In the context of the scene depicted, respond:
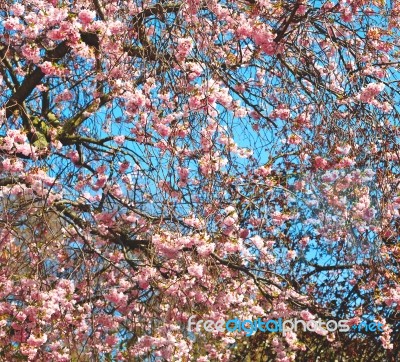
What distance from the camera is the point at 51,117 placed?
16.1ft

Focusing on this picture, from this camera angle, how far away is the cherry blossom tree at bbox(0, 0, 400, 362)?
11.6 feet

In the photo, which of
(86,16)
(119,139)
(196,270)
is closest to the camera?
(86,16)

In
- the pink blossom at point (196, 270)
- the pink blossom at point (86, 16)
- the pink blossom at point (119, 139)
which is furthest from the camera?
the pink blossom at point (119, 139)

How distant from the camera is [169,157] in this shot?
3391 mm

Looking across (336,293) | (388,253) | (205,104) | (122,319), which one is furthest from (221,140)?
(336,293)

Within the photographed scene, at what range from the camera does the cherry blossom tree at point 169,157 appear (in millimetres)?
3545

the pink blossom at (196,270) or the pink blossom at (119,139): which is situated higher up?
the pink blossom at (119,139)

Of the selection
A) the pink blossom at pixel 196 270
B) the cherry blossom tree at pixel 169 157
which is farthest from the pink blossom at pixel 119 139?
the pink blossom at pixel 196 270

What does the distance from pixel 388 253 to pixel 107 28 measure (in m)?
3.57

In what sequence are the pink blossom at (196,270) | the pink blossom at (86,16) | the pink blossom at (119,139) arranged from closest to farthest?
1. the pink blossom at (86,16)
2. the pink blossom at (196,270)
3. the pink blossom at (119,139)

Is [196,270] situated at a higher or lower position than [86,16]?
lower

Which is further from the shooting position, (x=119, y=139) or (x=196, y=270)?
(x=119, y=139)

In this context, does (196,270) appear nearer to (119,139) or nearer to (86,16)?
(119,139)

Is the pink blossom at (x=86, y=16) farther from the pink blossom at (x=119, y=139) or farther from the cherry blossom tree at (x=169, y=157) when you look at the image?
the pink blossom at (x=119, y=139)
